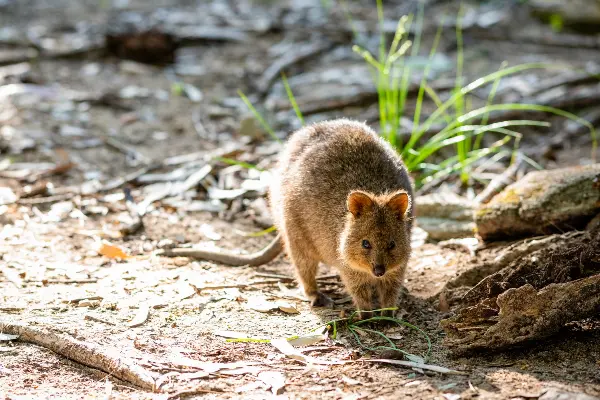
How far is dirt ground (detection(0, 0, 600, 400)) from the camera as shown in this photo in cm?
407

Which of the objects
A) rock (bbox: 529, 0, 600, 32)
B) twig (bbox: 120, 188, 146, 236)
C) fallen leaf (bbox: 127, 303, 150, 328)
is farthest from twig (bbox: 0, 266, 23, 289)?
rock (bbox: 529, 0, 600, 32)

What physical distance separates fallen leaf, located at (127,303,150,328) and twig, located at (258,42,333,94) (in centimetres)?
492

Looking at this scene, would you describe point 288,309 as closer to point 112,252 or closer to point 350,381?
point 350,381

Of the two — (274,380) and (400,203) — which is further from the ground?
(400,203)

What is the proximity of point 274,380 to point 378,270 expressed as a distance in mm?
1150

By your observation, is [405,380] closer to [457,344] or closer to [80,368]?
[457,344]

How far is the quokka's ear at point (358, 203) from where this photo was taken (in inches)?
197

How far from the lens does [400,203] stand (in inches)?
198

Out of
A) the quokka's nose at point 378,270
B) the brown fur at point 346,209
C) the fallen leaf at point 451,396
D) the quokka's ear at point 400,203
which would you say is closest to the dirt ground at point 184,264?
the fallen leaf at point 451,396

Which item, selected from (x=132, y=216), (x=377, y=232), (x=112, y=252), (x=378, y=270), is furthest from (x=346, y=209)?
(x=132, y=216)

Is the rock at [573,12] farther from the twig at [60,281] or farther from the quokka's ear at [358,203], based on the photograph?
the twig at [60,281]

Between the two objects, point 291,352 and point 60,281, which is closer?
point 291,352

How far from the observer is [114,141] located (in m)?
8.34

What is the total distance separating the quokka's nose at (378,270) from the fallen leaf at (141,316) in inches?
57.9
